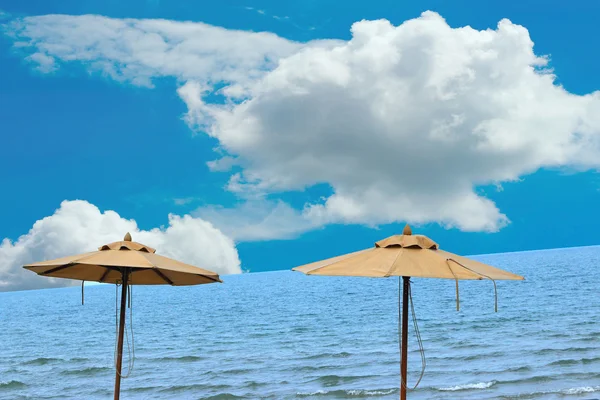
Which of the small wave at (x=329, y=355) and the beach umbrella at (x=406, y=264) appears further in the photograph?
the small wave at (x=329, y=355)

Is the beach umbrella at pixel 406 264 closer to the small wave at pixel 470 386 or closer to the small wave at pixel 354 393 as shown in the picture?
the small wave at pixel 470 386

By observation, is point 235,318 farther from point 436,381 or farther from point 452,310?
point 436,381

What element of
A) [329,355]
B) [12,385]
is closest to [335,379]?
[329,355]

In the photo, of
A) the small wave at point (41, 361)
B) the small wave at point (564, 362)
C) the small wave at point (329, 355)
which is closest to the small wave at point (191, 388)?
the small wave at point (329, 355)

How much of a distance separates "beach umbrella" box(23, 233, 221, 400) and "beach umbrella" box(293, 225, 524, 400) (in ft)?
6.68

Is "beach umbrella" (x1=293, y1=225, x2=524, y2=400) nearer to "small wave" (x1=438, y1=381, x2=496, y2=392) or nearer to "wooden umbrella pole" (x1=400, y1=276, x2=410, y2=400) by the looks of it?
"wooden umbrella pole" (x1=400, y1=276, x2=410, y2=400)

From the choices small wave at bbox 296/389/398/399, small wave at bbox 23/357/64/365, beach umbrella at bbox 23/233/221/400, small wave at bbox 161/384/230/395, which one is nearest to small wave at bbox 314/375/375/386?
small wave at bbox 296/389/398/399

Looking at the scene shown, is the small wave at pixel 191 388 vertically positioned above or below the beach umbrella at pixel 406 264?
below

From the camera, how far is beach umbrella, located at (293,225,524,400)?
8289mm

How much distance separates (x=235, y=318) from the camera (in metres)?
49.4

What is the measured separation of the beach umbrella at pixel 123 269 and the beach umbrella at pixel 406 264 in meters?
2.04

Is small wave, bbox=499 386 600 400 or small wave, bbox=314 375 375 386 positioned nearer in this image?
small wave, bbox=499 386 600 400

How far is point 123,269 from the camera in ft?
34.8

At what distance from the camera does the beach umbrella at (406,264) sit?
8289 millimetres
